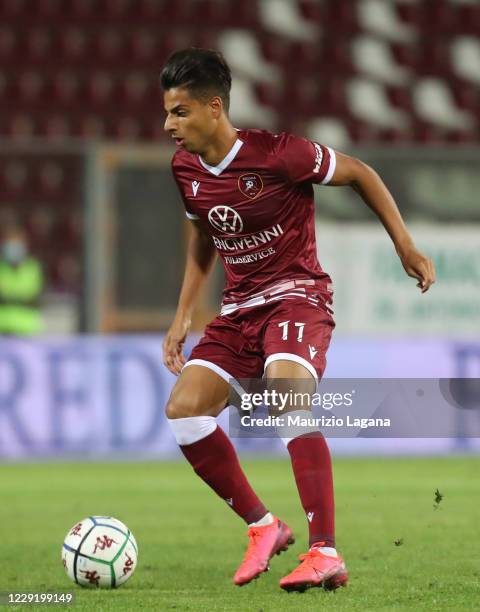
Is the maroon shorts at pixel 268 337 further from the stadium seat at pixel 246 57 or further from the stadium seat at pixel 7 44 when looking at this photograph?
the stadium seat at pixel 7 44

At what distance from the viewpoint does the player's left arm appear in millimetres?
4496

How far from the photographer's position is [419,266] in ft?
14.7

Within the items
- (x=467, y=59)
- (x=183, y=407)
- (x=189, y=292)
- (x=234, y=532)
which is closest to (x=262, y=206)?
(x=189, y=292)

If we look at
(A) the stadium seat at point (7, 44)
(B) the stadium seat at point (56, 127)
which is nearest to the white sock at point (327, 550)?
(B) the stadium seat at point (56, 127)

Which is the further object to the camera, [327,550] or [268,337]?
[268,337]

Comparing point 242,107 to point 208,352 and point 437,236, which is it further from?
point 208,352

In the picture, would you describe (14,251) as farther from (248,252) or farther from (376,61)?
(248,252)

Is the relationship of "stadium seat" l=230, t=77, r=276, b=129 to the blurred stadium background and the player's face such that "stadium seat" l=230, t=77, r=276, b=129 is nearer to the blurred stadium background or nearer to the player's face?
the blurred stadium background

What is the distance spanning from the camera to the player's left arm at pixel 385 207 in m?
4.50

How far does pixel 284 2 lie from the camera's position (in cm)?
1623

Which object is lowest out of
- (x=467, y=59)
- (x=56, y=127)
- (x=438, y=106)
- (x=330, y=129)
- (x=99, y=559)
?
(x=99, y=559)

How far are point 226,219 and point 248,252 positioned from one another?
140mm

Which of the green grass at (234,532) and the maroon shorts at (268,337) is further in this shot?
the maroon shorts at (268,337)

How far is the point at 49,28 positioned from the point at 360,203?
249 inches
